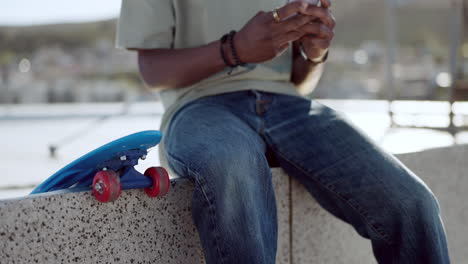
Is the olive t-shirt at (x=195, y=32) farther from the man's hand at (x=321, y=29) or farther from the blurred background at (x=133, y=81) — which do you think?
the blurred background at (x=133, y=81)

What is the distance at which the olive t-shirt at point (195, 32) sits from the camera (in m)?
1.80

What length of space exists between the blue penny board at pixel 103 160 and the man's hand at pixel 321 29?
1.96ft

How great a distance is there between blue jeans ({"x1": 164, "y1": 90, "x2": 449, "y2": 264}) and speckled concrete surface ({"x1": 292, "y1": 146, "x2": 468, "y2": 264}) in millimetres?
250

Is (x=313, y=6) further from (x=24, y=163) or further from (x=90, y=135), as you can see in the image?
(x=90, y=135)

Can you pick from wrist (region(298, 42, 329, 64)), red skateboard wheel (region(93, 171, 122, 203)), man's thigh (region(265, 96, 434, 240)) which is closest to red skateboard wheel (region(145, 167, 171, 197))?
red skateboard wheel (region(93, 171, 122, 203))

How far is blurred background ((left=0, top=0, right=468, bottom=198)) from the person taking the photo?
19.7 ft

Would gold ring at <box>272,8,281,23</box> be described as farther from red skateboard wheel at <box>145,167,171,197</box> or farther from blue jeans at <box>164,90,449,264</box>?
red skateboard wheel at <box>145,167,171,197</box>

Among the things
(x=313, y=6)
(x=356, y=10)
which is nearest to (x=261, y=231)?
(x=313, y=6)

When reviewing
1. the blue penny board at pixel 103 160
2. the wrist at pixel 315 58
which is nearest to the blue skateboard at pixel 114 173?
the blue penny board at pixel 103 160

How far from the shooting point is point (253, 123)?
5.75 feet

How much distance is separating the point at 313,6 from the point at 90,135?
583cm

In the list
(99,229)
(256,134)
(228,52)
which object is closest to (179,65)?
(228,52)

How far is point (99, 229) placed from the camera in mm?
1482

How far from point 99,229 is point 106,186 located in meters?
0.16
